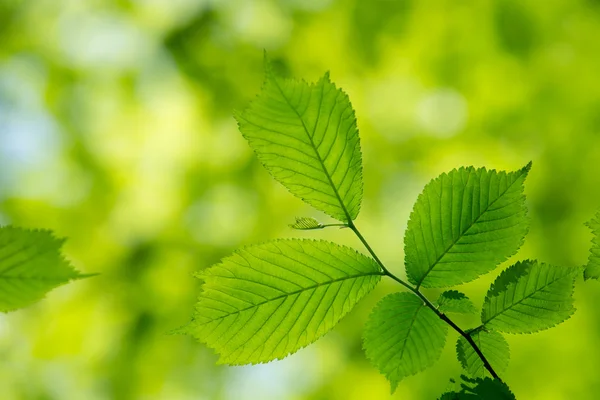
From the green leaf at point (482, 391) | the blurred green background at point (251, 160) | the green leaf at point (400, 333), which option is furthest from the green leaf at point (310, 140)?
the blurred green background at point (251, 160)

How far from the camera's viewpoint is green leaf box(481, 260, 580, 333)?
601 mm

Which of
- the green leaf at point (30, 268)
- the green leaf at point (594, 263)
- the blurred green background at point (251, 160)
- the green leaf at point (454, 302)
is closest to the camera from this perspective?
the green leaf at point (30, 268)

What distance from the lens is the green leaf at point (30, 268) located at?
393 mm

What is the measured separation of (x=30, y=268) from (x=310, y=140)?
329 millimetres

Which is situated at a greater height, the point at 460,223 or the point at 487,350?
the point at 460,223

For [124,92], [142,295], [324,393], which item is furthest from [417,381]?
[124,92]

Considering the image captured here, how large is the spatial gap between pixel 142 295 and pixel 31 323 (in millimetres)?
1244

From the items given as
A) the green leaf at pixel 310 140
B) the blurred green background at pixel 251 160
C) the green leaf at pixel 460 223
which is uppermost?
the blurred green background at pixel 251 160

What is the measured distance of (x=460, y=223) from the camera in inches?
24.5

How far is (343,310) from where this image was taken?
0.59m

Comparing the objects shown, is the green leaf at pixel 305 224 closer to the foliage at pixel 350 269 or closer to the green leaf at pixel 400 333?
the foliage at pixel 350 269

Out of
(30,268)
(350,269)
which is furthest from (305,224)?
(30,268)

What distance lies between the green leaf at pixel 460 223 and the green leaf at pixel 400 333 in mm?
34

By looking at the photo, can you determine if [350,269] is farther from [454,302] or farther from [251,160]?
[251,160]
